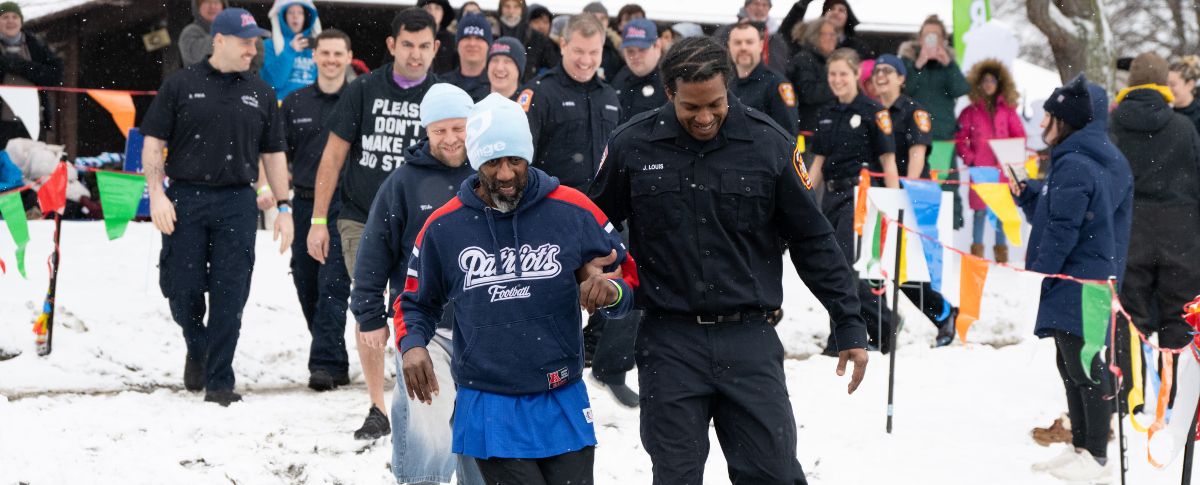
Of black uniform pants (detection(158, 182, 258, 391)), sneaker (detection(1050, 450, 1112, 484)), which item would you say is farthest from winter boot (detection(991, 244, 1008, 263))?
black uniform pants (detection(158, 182, 258, 391))

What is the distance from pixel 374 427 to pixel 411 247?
1.66m

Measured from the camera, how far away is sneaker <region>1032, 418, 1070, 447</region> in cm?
762

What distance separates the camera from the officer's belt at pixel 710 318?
4.49 m

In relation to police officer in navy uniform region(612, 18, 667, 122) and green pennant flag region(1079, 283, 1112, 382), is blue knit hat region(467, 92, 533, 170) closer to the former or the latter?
green pennant flag region(1079, 283, 1112, 382)

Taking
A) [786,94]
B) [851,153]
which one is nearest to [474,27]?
[786,94]

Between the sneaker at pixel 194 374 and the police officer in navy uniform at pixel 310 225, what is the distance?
708 millimetres

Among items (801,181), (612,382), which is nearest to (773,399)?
(801,181)

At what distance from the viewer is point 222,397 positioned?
7.77 m

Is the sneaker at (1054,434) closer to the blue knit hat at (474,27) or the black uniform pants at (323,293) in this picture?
the blue knit hat at (474,27)

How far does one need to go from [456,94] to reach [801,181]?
5.81ft

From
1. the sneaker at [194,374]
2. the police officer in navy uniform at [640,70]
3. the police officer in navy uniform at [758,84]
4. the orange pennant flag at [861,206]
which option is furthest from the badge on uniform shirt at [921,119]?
the sneaker at [194,374]

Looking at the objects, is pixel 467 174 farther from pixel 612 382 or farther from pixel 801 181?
pixel 612 382

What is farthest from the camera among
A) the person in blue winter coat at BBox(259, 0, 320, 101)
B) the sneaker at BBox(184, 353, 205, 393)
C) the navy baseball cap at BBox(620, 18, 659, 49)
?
the person in blue winter coat at BBox(259, 0, 320, 101)

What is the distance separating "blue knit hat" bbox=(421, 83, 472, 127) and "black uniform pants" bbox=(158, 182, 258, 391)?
2.72m
